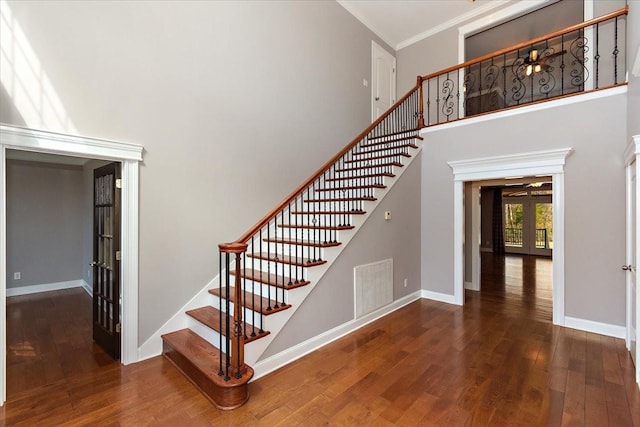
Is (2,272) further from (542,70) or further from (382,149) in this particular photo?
(542,70)

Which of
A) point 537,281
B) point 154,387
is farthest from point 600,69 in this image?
point 154,387

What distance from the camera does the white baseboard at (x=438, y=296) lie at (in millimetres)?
4902

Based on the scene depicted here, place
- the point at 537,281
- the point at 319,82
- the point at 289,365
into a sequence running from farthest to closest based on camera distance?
the point at 537,281
the point at 319,82
the point at 289,365

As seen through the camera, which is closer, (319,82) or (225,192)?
(225,192)

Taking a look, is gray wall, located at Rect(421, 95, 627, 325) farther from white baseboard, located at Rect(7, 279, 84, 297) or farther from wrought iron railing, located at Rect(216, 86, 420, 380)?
white baseboard, located at Rect(7, 279, 84, 297)

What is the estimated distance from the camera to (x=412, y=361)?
302cm

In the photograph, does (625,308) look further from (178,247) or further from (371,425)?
(178,247)

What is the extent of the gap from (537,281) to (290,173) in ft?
19.1

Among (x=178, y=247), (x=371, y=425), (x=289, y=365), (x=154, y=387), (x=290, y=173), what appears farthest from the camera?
(x=290, y=173)

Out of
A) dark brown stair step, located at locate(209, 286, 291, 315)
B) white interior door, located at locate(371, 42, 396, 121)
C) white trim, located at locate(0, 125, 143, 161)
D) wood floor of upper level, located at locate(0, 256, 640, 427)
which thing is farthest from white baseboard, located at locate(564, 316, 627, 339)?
white trim, located at locate(0, 125, 143, 161)

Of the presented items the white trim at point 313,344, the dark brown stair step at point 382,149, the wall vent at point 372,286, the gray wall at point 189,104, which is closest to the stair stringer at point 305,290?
the white trim at point 313,344

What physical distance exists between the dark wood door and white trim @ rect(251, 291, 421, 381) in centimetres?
153

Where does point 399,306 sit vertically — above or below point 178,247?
below

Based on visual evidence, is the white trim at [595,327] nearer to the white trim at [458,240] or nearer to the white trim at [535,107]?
the white trim at [458,240]
